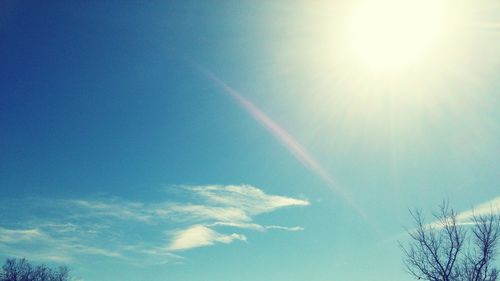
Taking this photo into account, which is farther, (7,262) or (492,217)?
(7,262)

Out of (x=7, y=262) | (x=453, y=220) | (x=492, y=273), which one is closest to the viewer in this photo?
(x=492, y=273)

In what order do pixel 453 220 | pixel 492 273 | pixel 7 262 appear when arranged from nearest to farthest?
1. pixel 492 273
2. pixel 453 220
3. pixel 7 262

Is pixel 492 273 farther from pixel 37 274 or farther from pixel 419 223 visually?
pixel 37 274

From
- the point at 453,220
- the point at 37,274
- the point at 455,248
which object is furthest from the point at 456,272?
the point at 37,274

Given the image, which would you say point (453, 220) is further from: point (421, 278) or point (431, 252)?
point (421, 278)

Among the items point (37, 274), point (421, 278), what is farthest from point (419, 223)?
point (37, 274)

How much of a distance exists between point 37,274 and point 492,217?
86.3m

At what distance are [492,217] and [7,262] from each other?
3534 inches

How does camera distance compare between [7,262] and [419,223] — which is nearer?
[419,223]

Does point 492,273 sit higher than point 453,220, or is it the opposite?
point 453,220

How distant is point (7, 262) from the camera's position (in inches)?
2911

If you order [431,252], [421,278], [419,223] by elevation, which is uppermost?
[419,223]

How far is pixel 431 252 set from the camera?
75.3 feet

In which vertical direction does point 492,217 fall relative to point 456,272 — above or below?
above
